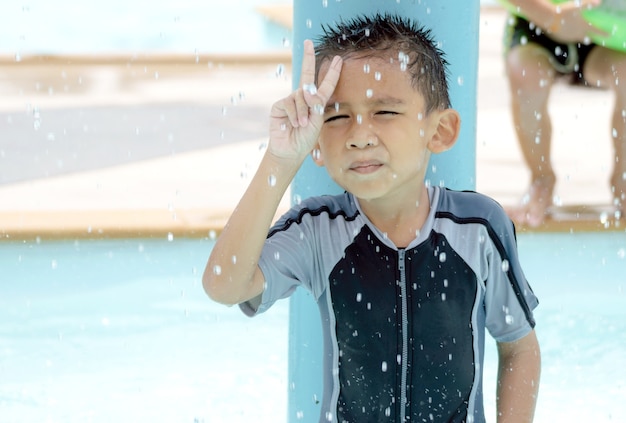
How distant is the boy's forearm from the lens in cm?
186

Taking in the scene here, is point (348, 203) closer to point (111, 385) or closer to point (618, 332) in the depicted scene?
point (111, 385)

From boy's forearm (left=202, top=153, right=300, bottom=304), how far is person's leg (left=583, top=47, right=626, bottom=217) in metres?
3.64

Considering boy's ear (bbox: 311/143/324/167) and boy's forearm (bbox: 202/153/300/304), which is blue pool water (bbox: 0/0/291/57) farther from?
boy's forearm (bbox: 202/153/300/304)

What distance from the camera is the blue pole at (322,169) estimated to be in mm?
2262

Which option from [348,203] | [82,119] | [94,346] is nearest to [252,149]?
[82,119]

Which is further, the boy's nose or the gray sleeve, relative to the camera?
the gray sleeve

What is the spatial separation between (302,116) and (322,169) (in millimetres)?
427

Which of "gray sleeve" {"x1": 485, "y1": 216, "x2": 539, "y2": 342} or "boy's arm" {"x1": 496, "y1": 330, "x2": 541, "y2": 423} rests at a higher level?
"gray sleeve" {"x1": 485, "y1": 216, "x2": 539, "y2": 342}

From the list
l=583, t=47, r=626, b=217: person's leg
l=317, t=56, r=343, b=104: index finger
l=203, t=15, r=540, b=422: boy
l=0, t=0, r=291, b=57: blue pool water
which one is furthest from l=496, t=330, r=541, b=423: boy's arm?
l=0, t=0, r=291, b=57: blue pool water

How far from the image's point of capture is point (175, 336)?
12.8 feet

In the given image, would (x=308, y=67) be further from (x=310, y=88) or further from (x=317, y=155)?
(x=317, y=155)

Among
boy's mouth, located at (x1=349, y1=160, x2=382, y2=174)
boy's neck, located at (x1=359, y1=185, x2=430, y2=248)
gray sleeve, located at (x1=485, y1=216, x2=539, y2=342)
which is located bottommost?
gray sleeve, located at (x1=485, y1=216, x2=539, y2=342)

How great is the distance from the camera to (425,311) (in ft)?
6.51

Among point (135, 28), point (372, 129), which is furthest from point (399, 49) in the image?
point (135, 28)
